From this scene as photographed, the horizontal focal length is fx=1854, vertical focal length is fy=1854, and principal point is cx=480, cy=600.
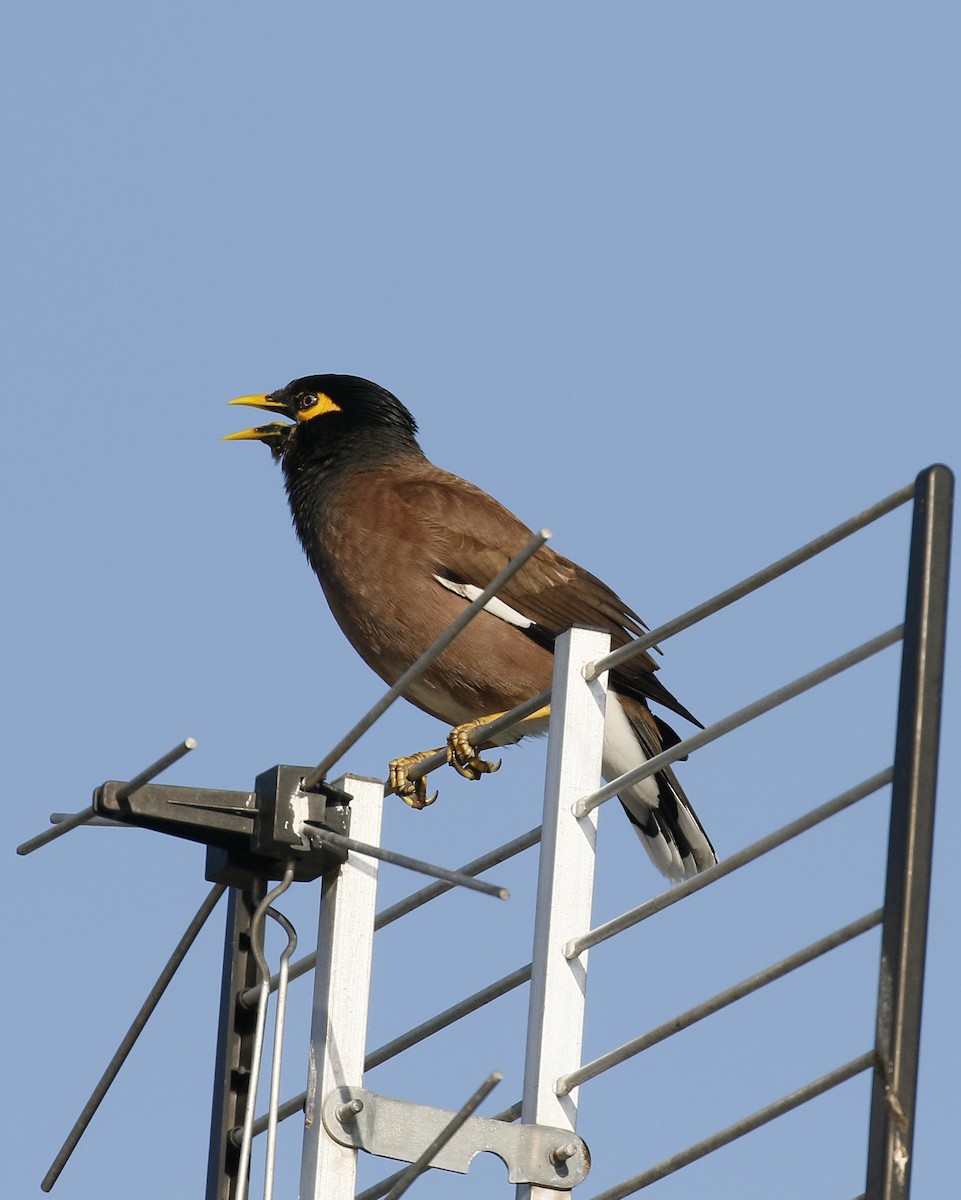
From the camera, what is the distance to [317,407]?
6543 mm

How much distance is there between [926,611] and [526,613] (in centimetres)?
360

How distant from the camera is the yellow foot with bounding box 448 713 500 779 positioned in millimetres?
4387

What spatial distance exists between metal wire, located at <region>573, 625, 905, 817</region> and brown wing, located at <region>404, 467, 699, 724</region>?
274 cm

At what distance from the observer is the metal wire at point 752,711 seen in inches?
87.7

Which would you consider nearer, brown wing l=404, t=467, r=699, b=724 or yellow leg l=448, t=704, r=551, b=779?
yellow leg l=448, t=704, r=551, b=779

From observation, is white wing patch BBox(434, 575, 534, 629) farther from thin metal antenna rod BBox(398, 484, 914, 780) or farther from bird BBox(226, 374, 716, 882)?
thin metal antenna rod BBox(398, 484, 914, 780)

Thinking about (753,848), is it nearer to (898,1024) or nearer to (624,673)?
(898,1024)

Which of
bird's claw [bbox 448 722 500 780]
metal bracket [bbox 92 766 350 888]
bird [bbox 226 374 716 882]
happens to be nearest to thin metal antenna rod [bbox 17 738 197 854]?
metal bracket [bbox 92 766 350 888]

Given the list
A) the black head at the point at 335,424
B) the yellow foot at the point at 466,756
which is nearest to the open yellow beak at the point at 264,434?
the black head at the point at 335,424

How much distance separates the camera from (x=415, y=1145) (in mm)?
2572

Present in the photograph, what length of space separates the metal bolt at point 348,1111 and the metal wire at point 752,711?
0.54m

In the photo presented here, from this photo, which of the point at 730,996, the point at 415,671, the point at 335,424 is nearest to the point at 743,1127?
the point at 730,996

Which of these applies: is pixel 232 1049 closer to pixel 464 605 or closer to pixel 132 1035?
pixel 132 1035

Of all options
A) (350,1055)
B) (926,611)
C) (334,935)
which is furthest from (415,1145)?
(926,611)
